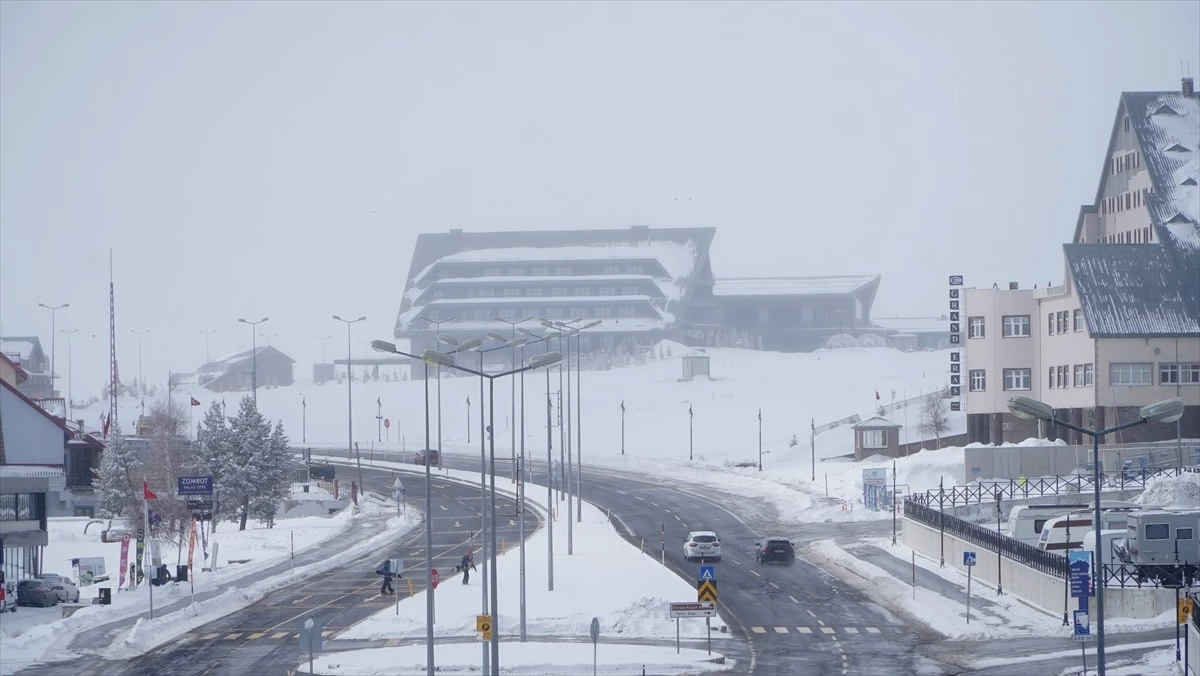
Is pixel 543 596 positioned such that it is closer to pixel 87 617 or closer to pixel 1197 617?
pixel 87 617

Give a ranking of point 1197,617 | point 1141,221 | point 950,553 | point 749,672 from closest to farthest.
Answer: point 1197,617 → point 749,672 → point 950,553 → point 1141,221

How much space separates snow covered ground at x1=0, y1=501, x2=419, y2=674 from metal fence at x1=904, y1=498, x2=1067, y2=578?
29.1 meters

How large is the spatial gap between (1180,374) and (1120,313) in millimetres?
5081

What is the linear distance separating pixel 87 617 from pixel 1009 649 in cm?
3199

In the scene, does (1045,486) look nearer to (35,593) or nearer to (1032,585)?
(1032,585)

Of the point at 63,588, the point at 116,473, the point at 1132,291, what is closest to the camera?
the point at 63,588

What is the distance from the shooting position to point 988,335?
296 feet

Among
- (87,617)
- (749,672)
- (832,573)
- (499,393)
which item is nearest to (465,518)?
(832,573)

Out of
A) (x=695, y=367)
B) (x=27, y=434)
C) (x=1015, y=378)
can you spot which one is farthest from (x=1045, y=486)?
(x=695, y=367)

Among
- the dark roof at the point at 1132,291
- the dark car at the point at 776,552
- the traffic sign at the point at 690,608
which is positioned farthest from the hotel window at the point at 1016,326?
the traffic sign at the point at 690,608

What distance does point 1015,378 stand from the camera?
89.8 m

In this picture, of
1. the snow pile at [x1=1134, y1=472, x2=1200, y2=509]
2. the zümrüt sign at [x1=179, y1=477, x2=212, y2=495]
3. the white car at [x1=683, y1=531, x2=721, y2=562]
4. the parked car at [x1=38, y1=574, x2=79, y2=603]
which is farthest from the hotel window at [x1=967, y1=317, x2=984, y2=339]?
the parked car at [x1=38, y1=574, x2=79, y2=603]

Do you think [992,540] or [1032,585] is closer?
[1032,585]

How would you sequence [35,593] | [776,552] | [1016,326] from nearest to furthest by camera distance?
[35,593]
[776,552]
[1016,326]
